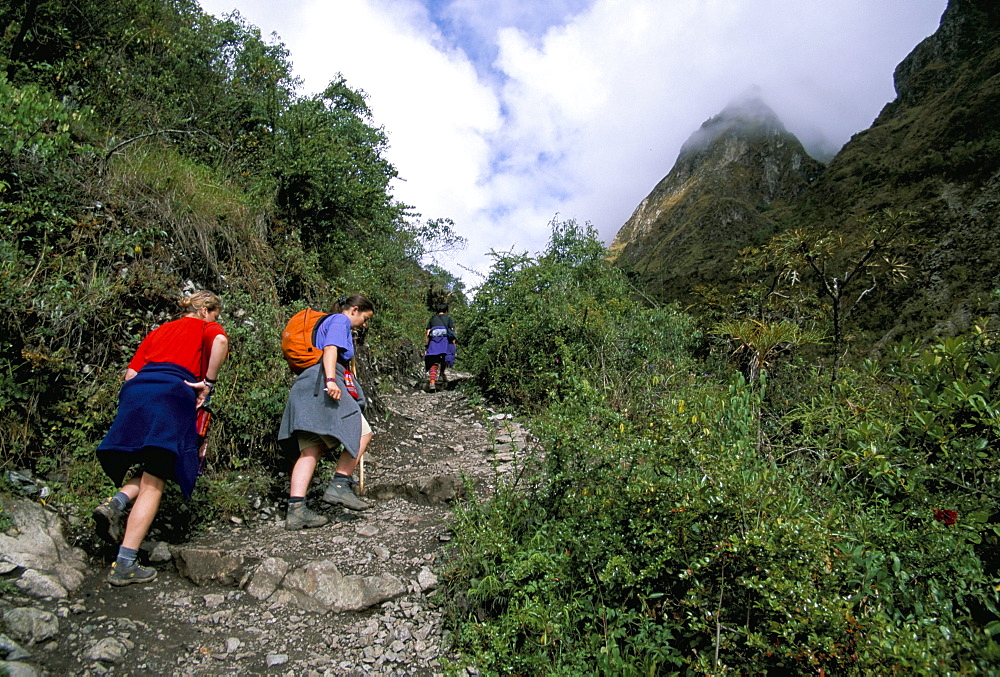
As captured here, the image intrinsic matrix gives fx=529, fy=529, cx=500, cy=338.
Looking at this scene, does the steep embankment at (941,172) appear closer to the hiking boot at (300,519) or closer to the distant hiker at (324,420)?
the distant hiker at (324,420)

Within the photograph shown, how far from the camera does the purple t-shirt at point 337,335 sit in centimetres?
411

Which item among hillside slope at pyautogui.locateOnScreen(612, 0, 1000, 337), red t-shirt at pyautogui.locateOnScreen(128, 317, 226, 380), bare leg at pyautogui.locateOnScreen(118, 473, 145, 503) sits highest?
hillside slope at pyautogui.locateOnScreen(612, 0, 1000, 337)

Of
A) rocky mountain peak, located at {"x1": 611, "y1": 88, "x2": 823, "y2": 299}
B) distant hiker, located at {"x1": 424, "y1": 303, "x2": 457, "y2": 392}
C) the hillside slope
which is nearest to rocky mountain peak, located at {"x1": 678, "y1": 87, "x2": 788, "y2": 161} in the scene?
rocky mountain peak, located at {"x1": 611, "y1": 88, "x2": 823, "y2": 299}

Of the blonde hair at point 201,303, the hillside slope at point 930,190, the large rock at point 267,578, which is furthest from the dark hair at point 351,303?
the hillside slope at point 930,190

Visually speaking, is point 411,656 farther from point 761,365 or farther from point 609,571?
point 761,365

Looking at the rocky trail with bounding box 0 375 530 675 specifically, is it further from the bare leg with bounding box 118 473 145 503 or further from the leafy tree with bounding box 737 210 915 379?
the leafy tree with bounding box 737 210 915 379

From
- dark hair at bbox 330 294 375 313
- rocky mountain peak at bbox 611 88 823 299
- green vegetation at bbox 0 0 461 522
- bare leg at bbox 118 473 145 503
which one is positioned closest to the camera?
bare leg at bbox 118 473 145 503

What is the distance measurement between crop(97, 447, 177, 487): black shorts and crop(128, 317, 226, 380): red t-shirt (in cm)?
54

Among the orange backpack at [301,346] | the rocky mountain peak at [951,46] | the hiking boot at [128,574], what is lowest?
the hiking boot at [128,574]

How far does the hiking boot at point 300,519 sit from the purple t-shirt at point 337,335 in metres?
1.18

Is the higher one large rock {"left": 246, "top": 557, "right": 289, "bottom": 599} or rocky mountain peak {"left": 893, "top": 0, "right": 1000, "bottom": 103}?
rocky mountain peak {"left": 893, "top": 0, "right": 1000, "bottom": 103}

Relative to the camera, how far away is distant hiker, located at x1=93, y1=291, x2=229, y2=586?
10.2ft

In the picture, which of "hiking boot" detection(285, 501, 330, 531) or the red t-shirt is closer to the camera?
the red t-shirt

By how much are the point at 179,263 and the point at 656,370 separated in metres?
5.01
